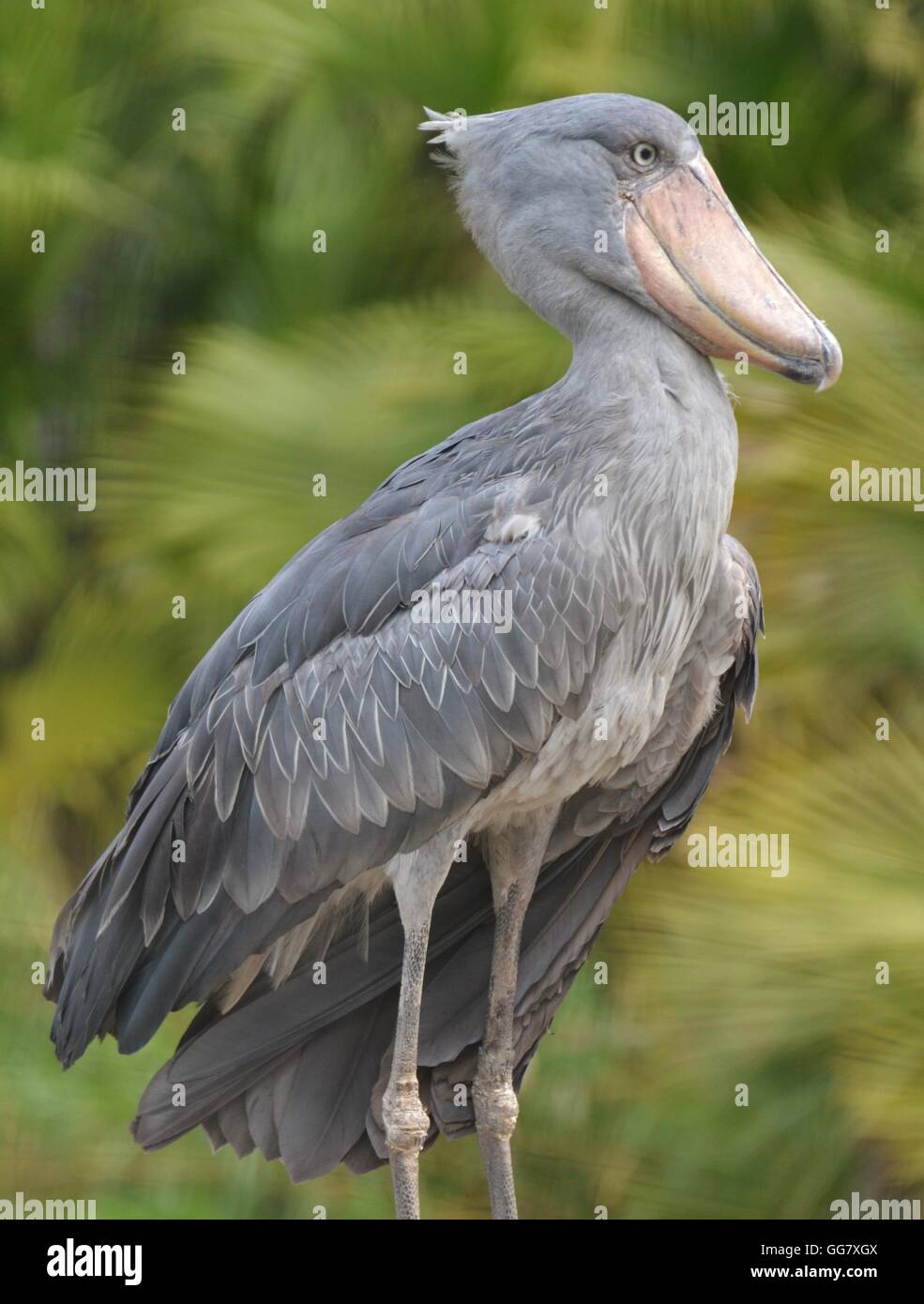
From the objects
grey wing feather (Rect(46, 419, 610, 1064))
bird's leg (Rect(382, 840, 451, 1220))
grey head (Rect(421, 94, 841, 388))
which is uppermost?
grey head (Rect(421, 94, 841, 388))

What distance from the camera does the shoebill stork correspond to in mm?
3158

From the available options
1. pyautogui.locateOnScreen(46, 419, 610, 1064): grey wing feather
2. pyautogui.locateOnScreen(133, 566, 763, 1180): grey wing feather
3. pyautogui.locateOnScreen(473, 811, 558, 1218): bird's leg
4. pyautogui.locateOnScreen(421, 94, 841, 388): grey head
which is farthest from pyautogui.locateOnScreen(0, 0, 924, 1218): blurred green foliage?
pyautogui.locateOnScreen(421, 94, 841, 388): grey head

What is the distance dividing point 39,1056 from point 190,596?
139cm

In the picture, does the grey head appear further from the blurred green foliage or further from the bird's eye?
the blurred green foliage

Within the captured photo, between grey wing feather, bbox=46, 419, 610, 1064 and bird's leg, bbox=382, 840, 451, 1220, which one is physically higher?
grey wing feather, bbox=46, 419, 610, 1064

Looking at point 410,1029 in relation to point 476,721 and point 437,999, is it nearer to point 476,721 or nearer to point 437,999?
point 437,999

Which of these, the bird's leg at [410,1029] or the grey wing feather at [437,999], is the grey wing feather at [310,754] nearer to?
the bird's leg at [410,1029]

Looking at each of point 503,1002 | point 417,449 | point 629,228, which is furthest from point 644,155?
point 417,449

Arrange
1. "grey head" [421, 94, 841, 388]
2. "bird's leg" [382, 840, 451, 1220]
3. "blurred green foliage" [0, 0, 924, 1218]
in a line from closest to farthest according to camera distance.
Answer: "grey head" [421, 94, 841, 388]
"bird's leg" [382, 840, 451, 1220]
"blurred green foliage" [0, 0, 924, 1218]

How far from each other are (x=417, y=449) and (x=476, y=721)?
191cm

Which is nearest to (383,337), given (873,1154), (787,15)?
(787,15)

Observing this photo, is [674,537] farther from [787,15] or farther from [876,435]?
[787,15]

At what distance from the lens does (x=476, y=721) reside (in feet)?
10.6

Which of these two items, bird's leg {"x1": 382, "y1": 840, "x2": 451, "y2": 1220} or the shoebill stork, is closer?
the shoebill stork
